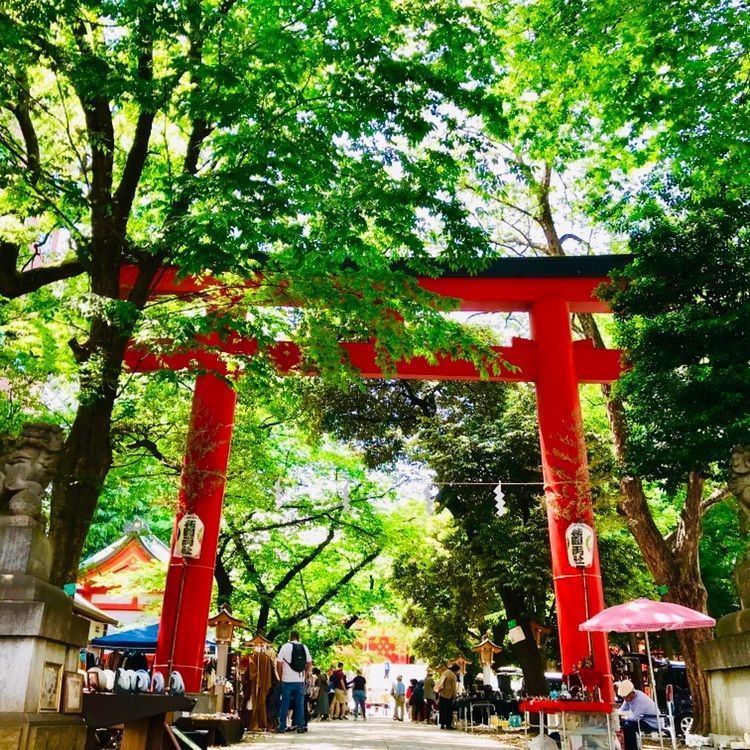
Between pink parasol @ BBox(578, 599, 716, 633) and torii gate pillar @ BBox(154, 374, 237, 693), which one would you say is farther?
torii gate pillar @ BBox(154, 374, 237, 693)

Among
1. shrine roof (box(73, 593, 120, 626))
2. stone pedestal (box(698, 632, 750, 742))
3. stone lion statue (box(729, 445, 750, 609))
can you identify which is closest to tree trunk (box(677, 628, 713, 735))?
stone pedestal (box(698, 632, 750, 742))

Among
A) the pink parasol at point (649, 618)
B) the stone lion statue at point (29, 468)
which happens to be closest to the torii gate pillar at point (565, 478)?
the pink parasol at point (649, 618)

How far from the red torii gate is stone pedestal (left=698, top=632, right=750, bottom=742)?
222 inches

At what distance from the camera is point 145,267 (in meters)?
8.00

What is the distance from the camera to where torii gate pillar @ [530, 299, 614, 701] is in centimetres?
1188

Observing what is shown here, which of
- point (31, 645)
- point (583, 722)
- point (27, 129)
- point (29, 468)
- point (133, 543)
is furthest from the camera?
point (133, 543)

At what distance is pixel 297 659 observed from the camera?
12.1 meters

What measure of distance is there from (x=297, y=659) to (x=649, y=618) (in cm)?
592

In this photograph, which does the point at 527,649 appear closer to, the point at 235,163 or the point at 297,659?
the point at 297,659

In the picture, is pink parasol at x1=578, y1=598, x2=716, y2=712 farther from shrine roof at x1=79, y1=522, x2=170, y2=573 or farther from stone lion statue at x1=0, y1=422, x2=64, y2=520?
shrine roof at x1=79, y1=522, x2=170, y2=573

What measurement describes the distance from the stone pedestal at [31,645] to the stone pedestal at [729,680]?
17.0 ft

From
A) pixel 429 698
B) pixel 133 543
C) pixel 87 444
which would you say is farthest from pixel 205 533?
pixel 133 543

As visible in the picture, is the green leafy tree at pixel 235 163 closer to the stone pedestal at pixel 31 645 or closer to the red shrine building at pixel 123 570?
the stone pedestal at pixel 31 645

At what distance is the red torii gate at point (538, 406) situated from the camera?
1204cm
